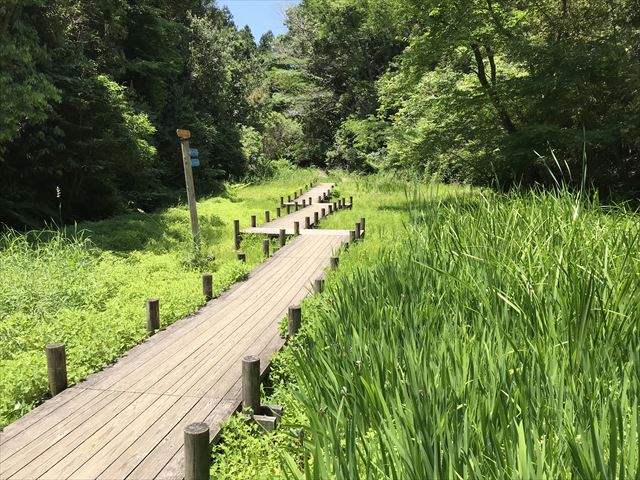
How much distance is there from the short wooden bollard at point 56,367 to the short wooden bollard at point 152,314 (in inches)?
52.9

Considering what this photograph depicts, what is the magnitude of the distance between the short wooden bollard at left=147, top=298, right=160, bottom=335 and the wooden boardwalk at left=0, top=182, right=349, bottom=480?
0.49 ft

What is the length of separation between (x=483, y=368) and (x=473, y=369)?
2.6 inches

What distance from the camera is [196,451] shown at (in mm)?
2367

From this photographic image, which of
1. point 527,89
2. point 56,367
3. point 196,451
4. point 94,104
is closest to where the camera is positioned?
point 196,451

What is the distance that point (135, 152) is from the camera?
13.8 meters

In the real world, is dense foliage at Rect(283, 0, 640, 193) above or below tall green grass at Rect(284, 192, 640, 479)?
above

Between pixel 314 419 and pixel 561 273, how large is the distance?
179 cm

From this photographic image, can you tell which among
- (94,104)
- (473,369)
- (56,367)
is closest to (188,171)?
(56,367)

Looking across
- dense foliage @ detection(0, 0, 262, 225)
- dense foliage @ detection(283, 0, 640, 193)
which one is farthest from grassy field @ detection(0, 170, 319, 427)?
dense foliage @ detection(283, 0, 640, 193)

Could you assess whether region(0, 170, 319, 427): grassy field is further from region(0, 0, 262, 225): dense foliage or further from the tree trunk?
the tree trunk

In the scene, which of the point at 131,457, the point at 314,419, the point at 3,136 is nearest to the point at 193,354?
the point at 131,457

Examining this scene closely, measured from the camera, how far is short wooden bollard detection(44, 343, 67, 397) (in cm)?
350

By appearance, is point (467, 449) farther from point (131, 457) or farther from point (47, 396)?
point (47, 396)

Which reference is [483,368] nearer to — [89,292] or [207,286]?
[207,286]
